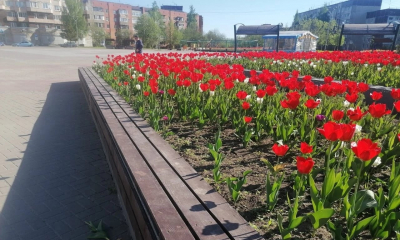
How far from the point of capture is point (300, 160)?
1.37 meters

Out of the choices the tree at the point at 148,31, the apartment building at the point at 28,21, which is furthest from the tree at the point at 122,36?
the apartment building at the point at 28,21

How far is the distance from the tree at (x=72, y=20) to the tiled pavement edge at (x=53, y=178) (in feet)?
191

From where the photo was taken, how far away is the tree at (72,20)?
5709 centimetres

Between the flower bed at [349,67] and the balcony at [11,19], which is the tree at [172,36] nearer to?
the balcony at [11,19]

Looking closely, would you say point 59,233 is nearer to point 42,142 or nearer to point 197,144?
A: point 197,144

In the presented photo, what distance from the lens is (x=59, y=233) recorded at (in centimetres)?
235

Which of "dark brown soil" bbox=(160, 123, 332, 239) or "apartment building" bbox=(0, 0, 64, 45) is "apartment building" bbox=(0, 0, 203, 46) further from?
"dark brown soil" bbox=(160, 123, 332, 239)

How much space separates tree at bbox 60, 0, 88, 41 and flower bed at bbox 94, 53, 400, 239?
200 feet

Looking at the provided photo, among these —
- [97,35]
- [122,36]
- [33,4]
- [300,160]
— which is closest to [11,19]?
[33,4]

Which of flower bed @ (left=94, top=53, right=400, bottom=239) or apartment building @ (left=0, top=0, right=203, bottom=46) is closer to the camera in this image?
flower bed @ (left=94, top=53, right=400, bottom=239)

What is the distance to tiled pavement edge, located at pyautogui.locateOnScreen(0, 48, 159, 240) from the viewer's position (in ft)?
8.01

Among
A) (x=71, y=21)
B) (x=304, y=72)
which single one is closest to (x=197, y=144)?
(x=304, y=72)

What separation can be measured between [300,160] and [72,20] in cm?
6451

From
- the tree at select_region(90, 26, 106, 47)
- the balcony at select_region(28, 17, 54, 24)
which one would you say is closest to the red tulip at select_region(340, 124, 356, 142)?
the tree at select_region(90, 26, 106, 47)
